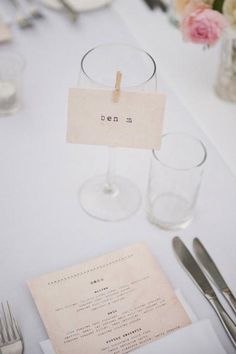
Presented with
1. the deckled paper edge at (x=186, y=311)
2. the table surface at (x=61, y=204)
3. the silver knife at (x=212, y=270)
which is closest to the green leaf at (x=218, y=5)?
the table surface at (x=61, y=204)

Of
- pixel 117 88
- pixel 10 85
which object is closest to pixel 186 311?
pixel 117 88

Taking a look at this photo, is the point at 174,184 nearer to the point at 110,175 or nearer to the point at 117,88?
the point at 110,175

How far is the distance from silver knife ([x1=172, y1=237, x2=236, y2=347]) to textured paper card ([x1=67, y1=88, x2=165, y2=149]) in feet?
0.68

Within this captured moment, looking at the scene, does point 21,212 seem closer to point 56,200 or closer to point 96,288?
point 56,200

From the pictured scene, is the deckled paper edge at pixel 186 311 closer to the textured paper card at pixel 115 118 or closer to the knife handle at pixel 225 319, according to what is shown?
the knife handle at pixel 225 319

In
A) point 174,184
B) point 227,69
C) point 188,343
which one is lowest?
point 188,343

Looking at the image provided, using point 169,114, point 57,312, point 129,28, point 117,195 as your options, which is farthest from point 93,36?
point 57,312

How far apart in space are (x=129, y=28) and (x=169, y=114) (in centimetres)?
40

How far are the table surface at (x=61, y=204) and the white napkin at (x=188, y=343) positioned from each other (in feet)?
0.07

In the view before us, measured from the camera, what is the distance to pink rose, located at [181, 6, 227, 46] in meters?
1.04

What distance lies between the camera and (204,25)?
104 centimetres

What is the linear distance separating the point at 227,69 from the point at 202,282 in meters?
0.56

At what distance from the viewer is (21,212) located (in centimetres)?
98

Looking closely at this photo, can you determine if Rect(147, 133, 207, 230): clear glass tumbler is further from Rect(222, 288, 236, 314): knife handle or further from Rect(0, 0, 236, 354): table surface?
Rect(222, 288, 236, 314): knife handle
